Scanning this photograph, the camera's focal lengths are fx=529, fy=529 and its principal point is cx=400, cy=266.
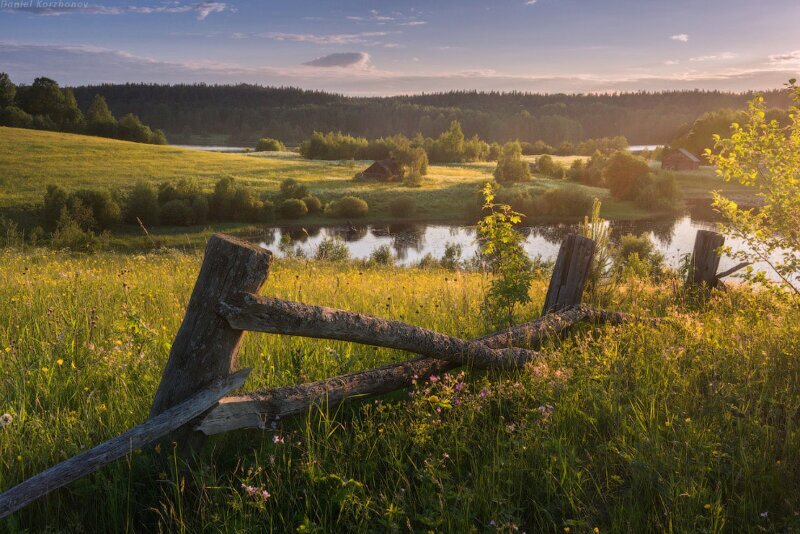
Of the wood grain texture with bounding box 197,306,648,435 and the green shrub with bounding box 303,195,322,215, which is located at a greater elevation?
the wood grain texture with bounding box 197,306,648,435

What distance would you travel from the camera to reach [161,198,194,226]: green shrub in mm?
47750

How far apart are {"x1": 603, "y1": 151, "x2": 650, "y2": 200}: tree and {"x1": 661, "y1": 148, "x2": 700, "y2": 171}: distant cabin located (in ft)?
71.8

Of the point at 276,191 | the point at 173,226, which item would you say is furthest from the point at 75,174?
the point at 276,191

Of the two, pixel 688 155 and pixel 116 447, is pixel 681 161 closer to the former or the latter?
pixel 688 155

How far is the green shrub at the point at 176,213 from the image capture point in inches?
1880

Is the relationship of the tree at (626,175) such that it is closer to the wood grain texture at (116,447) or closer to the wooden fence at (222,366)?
the wooden fence at (222,366)

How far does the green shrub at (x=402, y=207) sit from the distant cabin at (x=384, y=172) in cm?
1594

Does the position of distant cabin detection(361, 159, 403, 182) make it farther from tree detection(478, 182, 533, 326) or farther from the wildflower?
the wildflower

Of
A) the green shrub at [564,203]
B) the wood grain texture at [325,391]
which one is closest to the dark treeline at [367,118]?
the green shrub at [564,203]

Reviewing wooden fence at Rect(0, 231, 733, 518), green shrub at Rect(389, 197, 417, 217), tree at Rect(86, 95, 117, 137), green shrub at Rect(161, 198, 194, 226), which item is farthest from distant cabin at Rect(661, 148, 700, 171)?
tree at Rect(86, 95, 117, 137)

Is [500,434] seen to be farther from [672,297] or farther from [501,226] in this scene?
[672,297]

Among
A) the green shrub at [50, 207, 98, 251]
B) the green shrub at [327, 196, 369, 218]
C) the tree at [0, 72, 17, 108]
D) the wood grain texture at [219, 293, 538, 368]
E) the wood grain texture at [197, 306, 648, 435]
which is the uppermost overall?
the tree at [0, 72, 17, 108]

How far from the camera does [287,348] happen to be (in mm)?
4867

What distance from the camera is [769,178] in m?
6.09
